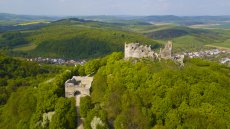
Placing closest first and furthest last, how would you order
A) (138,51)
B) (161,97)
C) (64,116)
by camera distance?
(161,97) < (64,116) < (138,51)

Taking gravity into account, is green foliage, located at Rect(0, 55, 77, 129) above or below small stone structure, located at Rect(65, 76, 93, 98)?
below

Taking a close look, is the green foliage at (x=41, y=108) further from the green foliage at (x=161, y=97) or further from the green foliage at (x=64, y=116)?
the green foliage at (x=161, y=97)

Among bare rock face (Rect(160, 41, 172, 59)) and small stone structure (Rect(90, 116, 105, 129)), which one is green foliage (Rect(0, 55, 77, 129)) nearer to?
small stone structure (Rect(90, 116, 105, 129))

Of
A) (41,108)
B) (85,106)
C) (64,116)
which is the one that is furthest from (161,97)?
(41,108)

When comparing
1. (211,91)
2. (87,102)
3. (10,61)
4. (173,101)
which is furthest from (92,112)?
(10,61)

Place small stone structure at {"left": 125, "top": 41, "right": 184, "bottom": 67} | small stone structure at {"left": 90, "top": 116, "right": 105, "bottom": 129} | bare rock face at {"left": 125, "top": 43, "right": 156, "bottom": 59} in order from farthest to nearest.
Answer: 1. bare rock face at {"left": 125, "top": 43, "right": 156, "bottom": 59}
2. small stone structure at {"left": 125, "top": 41, "right": 184, "bottom": 67}
3. small stone structure at {"left": 90, "top": 116, "right": 105, "bottom": 129}

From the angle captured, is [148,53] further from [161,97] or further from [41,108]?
[41,108]

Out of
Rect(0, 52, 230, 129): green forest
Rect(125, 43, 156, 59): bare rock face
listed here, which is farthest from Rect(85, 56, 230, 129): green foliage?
Rect(125, 43, 156, 59): bare rock face

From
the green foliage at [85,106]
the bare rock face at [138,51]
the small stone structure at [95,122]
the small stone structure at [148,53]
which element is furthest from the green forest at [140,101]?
the bare rock face at [138,51]
